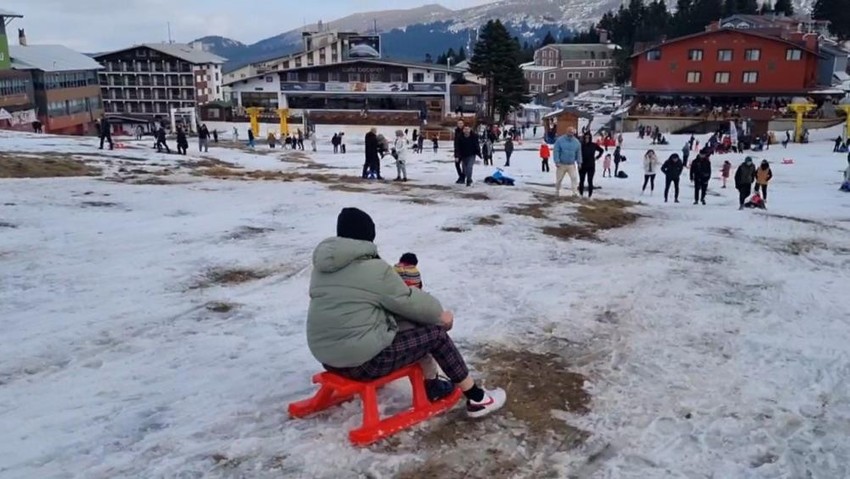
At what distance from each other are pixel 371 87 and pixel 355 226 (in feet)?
200

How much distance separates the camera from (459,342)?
5.88 meters

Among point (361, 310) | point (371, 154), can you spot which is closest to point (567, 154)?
point (371, 154)

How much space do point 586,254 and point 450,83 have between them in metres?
56.4

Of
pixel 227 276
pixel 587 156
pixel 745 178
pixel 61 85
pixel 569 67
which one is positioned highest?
pixel 569 67

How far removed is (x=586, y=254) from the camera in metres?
9.67

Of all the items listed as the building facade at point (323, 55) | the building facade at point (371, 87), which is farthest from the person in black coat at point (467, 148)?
the building facade at point (323, 55)

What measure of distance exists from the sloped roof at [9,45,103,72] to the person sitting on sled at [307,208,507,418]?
63.4 metres

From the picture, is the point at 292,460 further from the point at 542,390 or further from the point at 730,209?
the point at 730,209

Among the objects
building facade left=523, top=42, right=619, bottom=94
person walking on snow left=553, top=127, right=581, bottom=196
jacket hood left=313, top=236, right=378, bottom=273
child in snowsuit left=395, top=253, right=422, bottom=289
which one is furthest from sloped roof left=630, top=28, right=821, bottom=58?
building facade left=523, top=42, right=619, bottom=94

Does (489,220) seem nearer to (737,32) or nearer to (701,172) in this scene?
(701,172)

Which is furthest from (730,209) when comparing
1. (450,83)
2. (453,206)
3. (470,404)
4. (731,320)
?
(450,83)

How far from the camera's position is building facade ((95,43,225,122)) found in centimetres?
8438

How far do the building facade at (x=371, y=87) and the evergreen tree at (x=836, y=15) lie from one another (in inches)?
2341

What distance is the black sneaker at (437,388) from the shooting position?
4484mm
